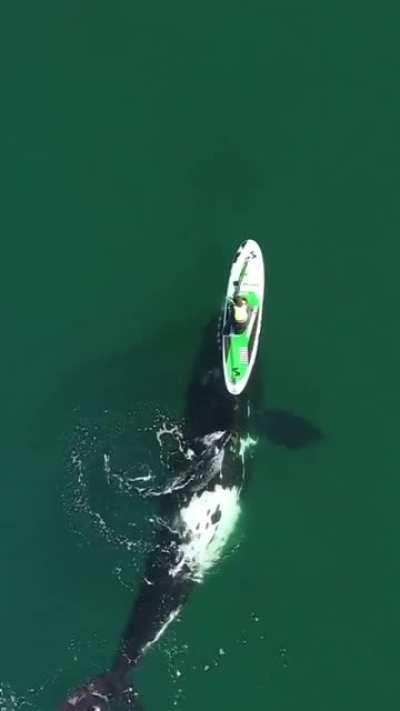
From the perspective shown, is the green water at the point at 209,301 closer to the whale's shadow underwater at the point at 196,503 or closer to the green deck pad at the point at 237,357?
the whale's shadow underwater at the point at 196,503

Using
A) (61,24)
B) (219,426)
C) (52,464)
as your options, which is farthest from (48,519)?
(61,24)

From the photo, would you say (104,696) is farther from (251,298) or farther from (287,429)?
(251,298)

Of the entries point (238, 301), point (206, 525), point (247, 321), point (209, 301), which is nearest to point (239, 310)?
point (238, 301)

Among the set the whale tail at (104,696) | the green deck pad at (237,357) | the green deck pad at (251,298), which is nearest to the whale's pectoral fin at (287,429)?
the green deck pad at (237,357)

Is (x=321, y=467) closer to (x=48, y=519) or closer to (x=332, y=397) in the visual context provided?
(x=332, y=397)

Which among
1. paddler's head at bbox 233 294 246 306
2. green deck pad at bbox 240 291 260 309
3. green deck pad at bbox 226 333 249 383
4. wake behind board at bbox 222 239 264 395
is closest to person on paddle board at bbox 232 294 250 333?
paddler's head at bbox 233 294 246 306
